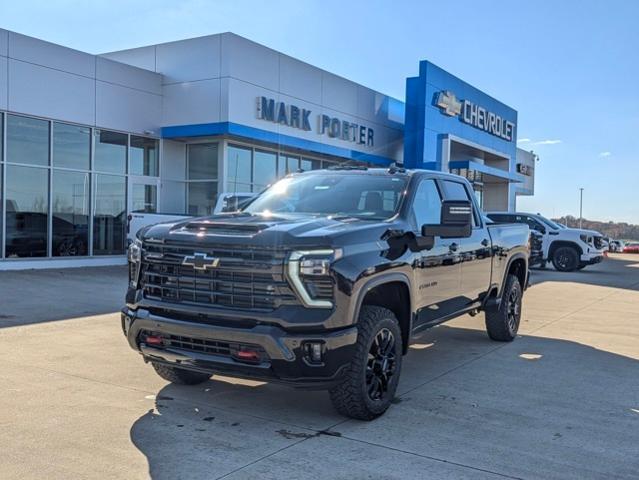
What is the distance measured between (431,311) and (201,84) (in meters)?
14.3

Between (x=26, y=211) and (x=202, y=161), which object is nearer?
(x=26, y=211)

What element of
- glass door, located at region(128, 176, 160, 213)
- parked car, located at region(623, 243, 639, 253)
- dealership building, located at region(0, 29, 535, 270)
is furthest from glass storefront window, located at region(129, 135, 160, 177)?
parked car, located at region(623, 243, 639, 253)

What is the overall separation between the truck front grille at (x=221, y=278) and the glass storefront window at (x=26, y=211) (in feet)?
40.1

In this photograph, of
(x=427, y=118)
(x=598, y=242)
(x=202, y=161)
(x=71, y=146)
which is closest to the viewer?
(x=71, y=146)

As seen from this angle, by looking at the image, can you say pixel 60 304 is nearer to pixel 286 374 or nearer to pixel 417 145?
pixel 286 374

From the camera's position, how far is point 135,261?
499 centimetres

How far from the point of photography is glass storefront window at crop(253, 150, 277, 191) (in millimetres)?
20688

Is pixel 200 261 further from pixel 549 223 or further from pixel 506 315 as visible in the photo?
pixel 549 223

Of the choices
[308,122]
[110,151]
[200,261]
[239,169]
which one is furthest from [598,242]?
[200,261]

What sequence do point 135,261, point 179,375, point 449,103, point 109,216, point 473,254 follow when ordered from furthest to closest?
point 449,103 < point 109,216 < point 473,254 < point 179,375 < point 135,261

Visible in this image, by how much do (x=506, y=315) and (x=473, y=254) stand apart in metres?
1.60

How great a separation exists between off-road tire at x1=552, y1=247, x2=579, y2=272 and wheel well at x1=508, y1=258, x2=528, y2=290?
1264cm

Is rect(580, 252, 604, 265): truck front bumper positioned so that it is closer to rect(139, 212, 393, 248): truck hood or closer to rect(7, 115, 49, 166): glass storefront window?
rect(7, 115, 49, 166): glass storefront window

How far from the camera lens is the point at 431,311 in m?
5.67
